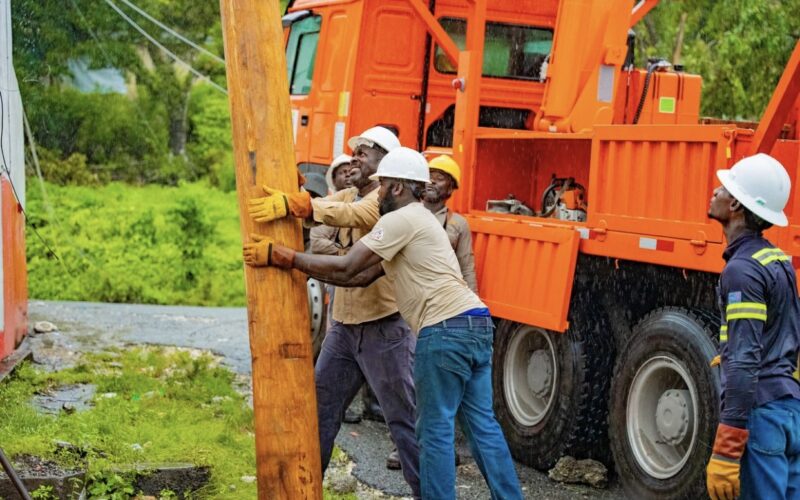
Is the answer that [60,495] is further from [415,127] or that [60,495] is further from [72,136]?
[72,136]

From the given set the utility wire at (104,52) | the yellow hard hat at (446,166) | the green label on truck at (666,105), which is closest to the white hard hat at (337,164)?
the yellow hard hat at (446,166)

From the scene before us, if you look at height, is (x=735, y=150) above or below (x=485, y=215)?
above

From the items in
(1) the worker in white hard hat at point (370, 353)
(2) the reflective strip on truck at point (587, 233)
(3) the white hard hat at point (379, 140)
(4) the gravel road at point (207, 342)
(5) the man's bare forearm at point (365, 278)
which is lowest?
(4) the gravel road at point (207, 342)

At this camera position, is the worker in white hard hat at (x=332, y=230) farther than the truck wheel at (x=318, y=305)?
No

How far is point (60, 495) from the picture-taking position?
18.6 ft

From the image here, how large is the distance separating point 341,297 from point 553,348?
2233mm

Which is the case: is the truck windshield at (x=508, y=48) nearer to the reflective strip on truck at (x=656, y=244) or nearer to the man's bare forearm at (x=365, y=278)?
the reflective strip on truck at (x=656, y=244)

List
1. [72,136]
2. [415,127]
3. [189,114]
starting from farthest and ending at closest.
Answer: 1. [189,114]
2. [72,136]
3. [415,127]

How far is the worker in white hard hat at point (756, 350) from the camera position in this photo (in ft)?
13.2

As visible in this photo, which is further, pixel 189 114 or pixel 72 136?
pixel 189 114

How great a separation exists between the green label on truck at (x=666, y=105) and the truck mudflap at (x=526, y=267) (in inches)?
76.4

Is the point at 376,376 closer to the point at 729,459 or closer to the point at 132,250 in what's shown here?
the point at 729,459

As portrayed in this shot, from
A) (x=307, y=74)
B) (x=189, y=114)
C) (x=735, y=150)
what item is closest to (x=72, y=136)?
(x=189, y=114)

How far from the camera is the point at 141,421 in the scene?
7590 millimetres
